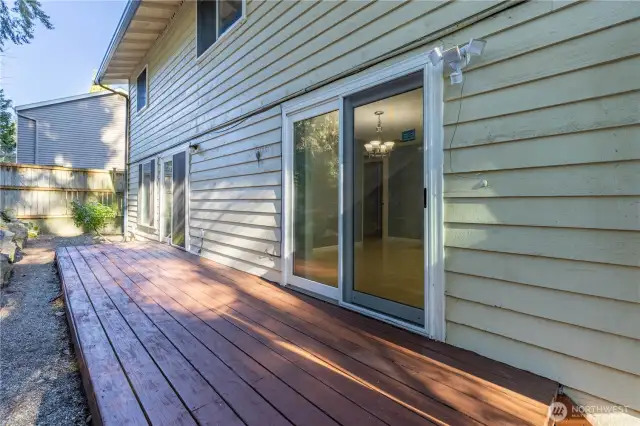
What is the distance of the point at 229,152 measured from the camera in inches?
Result: 180

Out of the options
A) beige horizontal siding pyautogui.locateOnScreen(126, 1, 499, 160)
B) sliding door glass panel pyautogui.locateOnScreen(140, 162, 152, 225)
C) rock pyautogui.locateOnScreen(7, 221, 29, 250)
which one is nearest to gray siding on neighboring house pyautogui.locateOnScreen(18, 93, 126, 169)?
sliding door glass panel pyautogui.locateOnScreen(140, 162, 152, 225)

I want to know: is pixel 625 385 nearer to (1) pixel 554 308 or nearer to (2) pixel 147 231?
(1) pixel 554 308

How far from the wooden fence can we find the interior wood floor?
376 inches

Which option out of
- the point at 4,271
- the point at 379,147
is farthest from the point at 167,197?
the point at 379,147

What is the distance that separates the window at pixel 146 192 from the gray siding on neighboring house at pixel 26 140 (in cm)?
777

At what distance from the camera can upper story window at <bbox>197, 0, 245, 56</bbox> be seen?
4500 mm

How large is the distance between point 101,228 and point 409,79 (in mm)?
9997

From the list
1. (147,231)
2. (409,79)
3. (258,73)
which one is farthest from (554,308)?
(147,231)

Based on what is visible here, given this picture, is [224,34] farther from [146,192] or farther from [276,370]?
[146,192]

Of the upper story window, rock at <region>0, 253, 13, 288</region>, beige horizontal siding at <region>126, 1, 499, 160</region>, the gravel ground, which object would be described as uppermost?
the upper story window

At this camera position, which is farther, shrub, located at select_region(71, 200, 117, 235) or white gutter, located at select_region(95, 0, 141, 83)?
shrub, located at select_region(71, 200, 117, 235)

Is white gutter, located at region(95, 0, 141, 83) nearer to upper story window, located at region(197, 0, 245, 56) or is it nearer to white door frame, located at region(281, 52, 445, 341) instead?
upper story window, located at region(197, 0, 245, 56)

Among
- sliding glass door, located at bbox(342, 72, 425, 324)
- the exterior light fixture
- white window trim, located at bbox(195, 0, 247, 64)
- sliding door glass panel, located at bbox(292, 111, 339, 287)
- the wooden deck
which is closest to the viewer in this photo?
the wooden deck

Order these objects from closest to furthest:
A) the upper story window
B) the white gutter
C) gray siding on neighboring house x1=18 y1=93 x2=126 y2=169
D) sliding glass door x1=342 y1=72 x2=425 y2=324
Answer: sliding glass door x1=342 y1=72 x2=425 y2=324 → the upper story window → the white gutter → gray siding on neighboring house x1=18 y1=93 x2=126 y2=169
